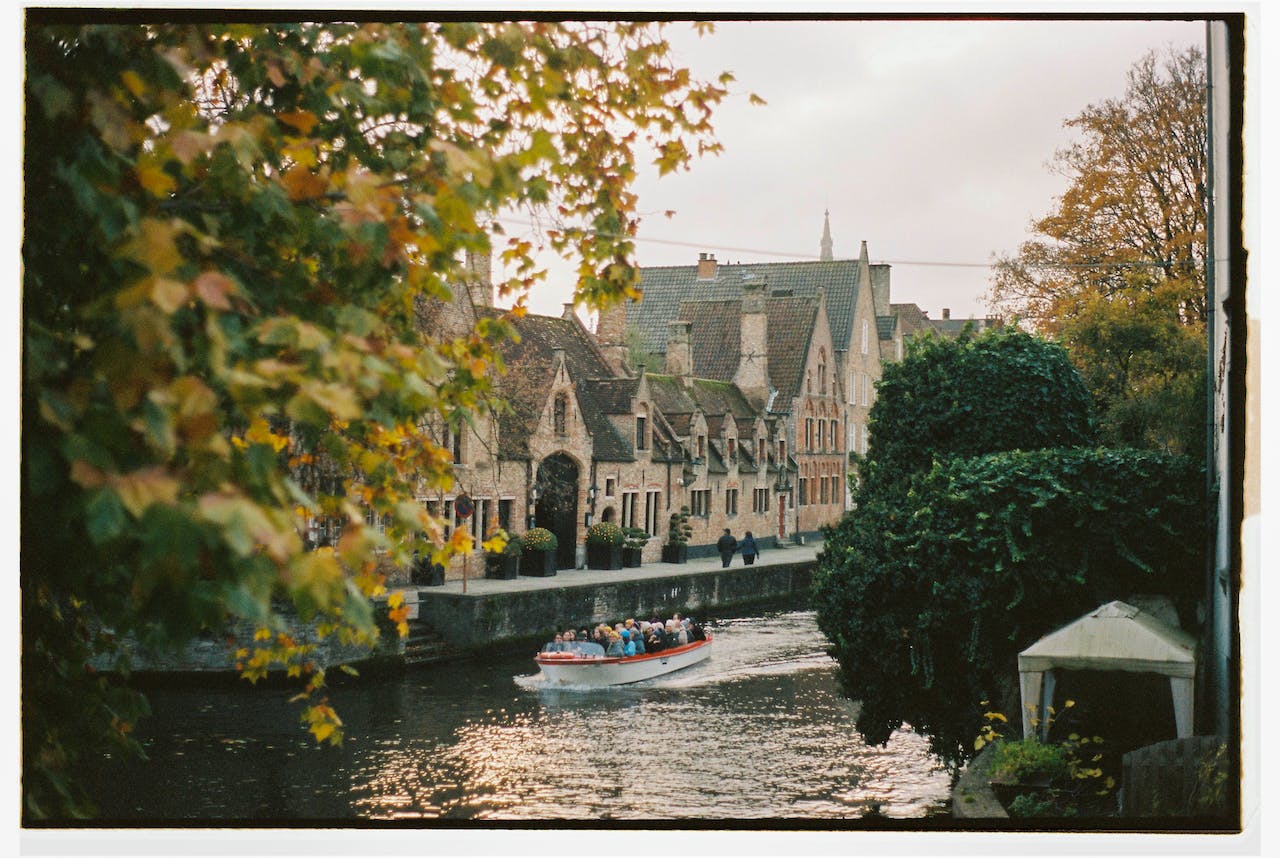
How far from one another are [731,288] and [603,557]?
18.4 ft

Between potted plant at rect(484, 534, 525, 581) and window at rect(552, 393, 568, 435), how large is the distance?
3619 mm

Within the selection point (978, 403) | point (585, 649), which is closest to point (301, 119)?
point (978, 403)

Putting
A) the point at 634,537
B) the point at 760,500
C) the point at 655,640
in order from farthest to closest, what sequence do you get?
the point at 760,500, the point at 634,537, the point at 655,640

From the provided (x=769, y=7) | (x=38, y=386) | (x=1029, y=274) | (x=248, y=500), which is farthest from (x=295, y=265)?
(x=1029, y=274)

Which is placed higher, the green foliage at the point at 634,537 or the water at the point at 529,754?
the green foliage at the point at 634,537

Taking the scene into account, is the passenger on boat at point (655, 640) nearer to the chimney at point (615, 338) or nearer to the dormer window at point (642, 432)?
the dormer window at point (642, 432)

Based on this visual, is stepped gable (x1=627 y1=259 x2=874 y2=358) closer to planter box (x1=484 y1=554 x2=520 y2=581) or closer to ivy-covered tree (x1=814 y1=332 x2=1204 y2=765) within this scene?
ivy-covered tree (x1=814 y1=332 x2=1204 y2=765)

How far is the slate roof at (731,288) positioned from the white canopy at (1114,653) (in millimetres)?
3483

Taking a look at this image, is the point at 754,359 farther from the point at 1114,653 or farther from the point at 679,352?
the point at 1114,653

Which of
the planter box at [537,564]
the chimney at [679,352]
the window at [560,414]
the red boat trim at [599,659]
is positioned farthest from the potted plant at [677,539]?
the red boat trim at [599,659]

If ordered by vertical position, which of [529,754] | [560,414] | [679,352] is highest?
[679,352]

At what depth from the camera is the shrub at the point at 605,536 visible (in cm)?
2344

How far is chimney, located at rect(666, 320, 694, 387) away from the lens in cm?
2453

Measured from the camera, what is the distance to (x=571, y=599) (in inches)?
782
